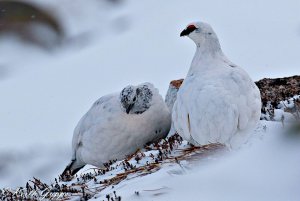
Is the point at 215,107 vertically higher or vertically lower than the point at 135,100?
lower

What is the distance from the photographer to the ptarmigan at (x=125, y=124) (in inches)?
239

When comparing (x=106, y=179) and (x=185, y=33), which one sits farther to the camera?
(x=185, y=33)

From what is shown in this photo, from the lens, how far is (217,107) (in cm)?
489

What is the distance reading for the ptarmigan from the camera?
608 cm

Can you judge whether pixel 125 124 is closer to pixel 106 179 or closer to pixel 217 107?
pixel 217 107

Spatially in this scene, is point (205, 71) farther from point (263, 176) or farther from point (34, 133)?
point (34, 133)

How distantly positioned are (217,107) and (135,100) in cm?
144

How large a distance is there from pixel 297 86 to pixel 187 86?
2.27m

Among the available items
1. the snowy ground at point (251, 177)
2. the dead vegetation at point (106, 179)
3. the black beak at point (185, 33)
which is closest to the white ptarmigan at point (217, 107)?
the dead vegetation at point (106, 179)

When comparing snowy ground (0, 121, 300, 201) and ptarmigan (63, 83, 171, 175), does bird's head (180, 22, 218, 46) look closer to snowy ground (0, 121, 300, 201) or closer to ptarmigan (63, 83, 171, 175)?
ptarmigan (63, 83, 171, 175)

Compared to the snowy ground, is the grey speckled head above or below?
above

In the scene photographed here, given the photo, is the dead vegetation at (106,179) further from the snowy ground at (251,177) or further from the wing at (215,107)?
the snowy ground at (251,177)

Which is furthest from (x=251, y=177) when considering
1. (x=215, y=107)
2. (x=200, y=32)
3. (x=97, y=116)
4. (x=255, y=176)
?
(x=97, y=116)


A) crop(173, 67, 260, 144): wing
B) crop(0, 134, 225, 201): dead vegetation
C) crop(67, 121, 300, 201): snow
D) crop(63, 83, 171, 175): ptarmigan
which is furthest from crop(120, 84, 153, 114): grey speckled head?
crop(67, 121, 300, 201): snow
